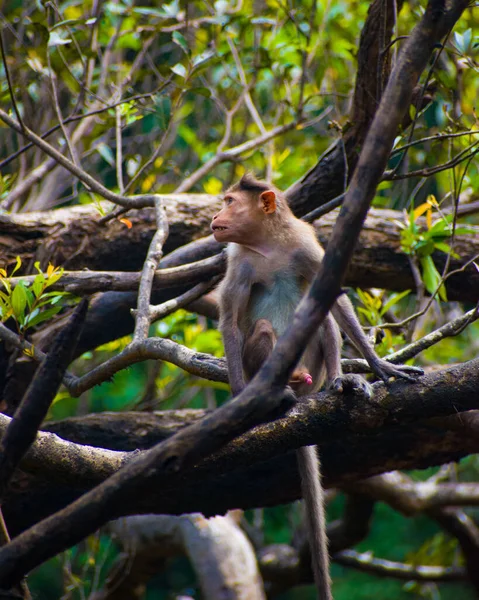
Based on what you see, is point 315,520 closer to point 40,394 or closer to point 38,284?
point 38,284

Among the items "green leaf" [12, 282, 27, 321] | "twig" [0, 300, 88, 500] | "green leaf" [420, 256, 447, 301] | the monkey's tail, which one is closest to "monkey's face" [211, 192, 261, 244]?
"green leaf" [12, 282, 27, 321]

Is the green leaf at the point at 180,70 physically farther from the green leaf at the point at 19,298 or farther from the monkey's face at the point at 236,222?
the green leaf at the point at 19,298

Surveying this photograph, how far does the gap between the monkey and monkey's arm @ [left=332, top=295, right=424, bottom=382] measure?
0.07 meters

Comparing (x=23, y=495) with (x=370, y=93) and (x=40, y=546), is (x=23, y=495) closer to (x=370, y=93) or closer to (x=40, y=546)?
(x=40, y=546)

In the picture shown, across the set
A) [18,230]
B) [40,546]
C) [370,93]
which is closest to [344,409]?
[40,546]

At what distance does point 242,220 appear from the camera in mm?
3984

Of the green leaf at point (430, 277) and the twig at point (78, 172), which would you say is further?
the green leaf at point (430, 277)

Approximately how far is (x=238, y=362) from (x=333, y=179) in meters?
1.60

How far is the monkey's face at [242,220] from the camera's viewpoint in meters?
3.97

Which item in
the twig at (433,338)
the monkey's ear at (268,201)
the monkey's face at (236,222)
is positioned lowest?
the twig at (433,338)

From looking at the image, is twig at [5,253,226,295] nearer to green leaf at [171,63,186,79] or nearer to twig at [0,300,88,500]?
green leaf at [171,63,186,79]

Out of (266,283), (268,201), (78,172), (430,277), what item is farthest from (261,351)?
(430,277)

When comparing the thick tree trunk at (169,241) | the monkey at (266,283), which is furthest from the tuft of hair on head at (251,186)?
the thick tree trunk at (169,241)

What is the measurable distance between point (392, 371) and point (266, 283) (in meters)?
1.20
